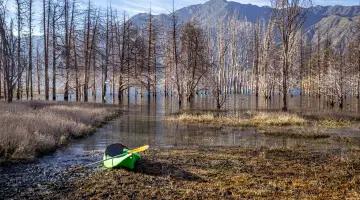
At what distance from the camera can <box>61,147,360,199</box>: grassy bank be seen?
442 inches

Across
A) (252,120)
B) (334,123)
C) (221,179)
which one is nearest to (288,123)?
(252,120)

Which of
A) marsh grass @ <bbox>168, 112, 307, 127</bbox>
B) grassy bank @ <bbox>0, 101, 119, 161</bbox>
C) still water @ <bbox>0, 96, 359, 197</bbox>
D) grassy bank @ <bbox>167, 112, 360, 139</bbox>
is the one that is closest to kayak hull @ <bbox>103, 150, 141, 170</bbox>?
still water @ <bbox>0, 96, 359, 197</bbox>

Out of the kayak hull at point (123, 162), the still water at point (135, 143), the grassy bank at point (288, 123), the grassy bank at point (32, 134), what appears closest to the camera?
the still water at point (135, 143)

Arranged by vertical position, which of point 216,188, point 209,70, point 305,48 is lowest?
point 216,188

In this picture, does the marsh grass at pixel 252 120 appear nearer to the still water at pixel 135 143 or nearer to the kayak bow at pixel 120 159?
the still water at pixel 135 143

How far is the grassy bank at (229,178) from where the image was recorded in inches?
442

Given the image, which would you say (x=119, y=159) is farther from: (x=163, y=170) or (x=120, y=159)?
(x=163, y=170)

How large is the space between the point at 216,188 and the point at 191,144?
10017 mm

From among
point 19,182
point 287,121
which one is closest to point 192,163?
point 19,182

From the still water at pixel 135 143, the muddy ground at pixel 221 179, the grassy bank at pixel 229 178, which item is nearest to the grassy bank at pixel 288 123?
the still water at pixel 135 143

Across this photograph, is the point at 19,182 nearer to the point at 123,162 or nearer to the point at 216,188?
the point at 123,162

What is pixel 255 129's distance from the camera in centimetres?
2905

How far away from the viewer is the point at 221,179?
42.3ft

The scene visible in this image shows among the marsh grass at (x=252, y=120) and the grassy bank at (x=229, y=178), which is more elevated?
the marsh grass at (x=252, y=120)
